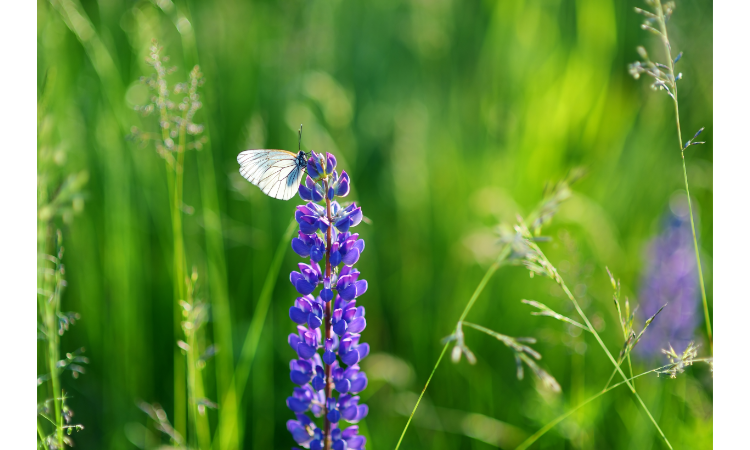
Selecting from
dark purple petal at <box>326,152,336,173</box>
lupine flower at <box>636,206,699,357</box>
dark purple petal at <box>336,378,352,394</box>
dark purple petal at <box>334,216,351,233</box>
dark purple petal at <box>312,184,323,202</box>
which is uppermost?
dark purple petal at <box>326,152,336,173</box>

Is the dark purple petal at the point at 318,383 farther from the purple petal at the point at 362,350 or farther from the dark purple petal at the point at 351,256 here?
the dark purple petal at the point at 351,256

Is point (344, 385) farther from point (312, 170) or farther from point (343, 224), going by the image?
point (312, 170)

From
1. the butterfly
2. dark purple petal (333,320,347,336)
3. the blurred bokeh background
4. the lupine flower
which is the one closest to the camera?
dark purple petal (333,320,347,336)

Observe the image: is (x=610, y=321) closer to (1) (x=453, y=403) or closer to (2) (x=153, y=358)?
(1) (x=453, y=403)

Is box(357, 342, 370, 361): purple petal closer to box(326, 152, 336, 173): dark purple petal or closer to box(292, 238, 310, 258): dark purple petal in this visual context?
box(292, 238, 310, 258): dark purple petal

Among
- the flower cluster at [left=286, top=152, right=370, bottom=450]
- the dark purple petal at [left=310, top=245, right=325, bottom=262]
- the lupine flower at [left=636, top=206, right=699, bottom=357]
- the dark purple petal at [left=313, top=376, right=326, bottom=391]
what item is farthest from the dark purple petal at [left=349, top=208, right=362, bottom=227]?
the lupine flower at [left=636, top=206, right=699, bottom=357]
